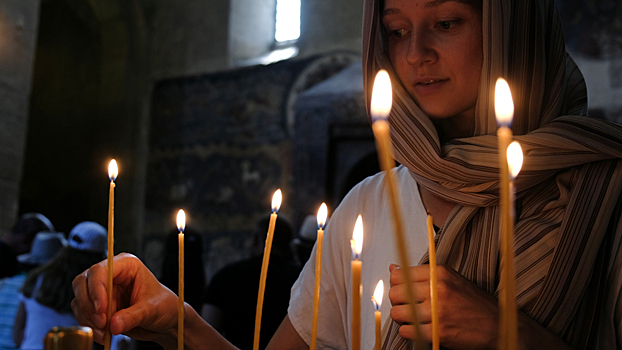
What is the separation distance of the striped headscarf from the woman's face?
43mm

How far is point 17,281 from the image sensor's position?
378cm

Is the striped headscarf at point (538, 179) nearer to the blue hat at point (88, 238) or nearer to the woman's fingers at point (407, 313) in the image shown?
the woman's fingers at point (407, 313)

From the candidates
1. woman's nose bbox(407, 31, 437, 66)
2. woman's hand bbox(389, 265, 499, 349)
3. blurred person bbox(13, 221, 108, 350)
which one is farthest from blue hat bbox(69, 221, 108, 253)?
woman's hand bbox(389, 265, 499, 349)

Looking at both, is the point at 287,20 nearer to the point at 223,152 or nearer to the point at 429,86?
the point at 223,152

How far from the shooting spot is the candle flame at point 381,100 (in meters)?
0.47

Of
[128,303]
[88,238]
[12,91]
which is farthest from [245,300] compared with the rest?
[12,91]

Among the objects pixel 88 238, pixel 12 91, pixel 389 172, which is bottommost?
pixel 88 238

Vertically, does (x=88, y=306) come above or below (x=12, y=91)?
below

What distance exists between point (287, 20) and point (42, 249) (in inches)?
278

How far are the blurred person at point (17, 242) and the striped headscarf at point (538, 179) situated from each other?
139 inches

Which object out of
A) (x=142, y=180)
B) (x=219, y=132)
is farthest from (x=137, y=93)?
(x=219, y=132)

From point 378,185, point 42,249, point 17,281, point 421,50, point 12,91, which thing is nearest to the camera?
point 421,50

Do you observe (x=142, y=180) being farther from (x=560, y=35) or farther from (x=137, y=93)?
(x=560, y=35)

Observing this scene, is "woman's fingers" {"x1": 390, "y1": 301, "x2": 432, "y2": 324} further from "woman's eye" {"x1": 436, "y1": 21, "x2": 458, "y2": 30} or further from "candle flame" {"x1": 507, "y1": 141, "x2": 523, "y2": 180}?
"woman's eye" {"x1": 436, "y1": 21, "x2": 458, "y2": 30}
